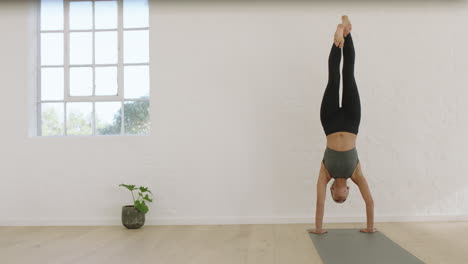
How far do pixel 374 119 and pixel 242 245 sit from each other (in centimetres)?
195

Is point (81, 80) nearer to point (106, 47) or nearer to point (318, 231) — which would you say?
point (106, 47)

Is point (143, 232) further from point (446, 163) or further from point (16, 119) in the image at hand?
point (446, 163)

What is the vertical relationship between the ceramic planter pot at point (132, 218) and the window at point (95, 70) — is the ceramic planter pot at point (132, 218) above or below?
below

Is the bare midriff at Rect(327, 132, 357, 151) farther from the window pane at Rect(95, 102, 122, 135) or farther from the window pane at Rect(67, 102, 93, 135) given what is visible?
the window pane at Rect(67, 102, 93, 135)

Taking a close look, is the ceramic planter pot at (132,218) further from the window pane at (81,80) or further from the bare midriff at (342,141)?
the bare midriff at (342,141)

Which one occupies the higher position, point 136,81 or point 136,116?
point 136,81

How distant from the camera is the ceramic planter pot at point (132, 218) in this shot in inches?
152

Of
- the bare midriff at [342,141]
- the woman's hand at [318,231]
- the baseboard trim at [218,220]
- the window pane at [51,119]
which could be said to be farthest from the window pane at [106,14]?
the woman's hand at [318,231]

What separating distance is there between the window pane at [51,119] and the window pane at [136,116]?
2.38 feet

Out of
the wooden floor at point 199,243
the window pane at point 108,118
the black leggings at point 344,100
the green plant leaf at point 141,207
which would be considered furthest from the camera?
the window pane at point 108,118

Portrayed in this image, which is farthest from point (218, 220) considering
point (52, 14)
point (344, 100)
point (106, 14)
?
point (52, 14)

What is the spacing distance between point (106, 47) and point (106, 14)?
37cm

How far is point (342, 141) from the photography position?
11.2 feet

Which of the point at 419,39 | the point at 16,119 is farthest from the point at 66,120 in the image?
the point at 419,39
